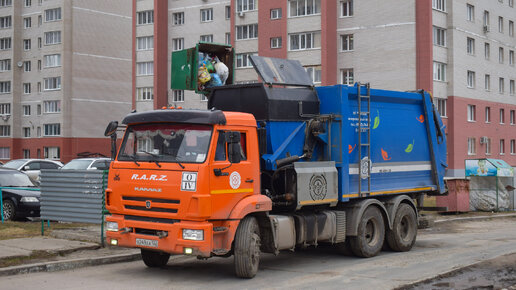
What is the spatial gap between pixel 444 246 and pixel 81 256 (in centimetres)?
759

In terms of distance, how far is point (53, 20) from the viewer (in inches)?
2613

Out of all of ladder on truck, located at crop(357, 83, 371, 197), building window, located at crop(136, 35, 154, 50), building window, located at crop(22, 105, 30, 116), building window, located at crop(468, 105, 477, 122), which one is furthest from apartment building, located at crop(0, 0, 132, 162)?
ladder on truck, located at crop(357, 83, 371, 197)

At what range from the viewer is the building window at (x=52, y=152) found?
6606 centimetres

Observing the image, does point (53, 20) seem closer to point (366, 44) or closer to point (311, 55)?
point (311, 55)

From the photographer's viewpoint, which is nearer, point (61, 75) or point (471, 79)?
point (471, 79)

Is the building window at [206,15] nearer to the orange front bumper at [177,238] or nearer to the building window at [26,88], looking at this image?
the building window at [26,88]

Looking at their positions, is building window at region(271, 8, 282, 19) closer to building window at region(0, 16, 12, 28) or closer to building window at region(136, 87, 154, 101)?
building window at region(136, 87, 154, 101)

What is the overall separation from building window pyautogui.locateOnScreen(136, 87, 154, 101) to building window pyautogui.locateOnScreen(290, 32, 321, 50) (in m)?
16.5

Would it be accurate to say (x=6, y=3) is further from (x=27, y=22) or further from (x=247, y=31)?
(x=247, y=31)

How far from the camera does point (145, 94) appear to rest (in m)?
61.2

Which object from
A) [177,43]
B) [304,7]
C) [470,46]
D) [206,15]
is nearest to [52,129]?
[177,43]

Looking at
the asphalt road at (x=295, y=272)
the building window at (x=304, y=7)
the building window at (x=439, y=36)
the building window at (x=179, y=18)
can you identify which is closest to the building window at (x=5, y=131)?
the building window at (x=179, y=18)

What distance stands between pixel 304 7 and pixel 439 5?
10.4 metres

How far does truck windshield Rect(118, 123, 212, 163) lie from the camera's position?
9305 millimetres
